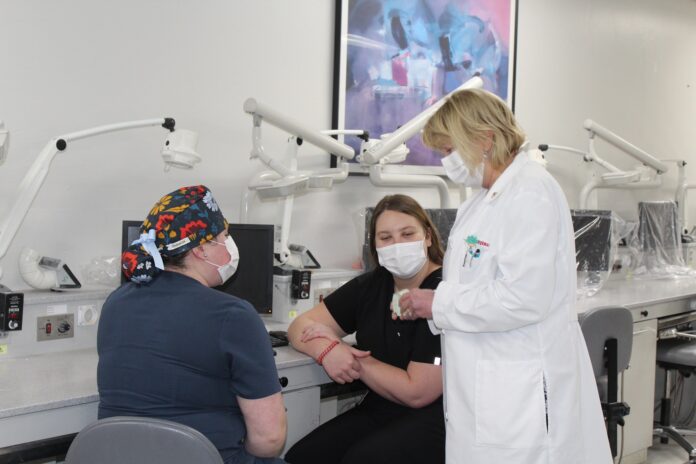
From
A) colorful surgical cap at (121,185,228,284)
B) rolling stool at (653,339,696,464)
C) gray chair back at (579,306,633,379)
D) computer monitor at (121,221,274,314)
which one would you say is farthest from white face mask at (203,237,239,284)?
rolling stool at (653,339,696,464)

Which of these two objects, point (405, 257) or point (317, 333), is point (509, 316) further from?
point (317, 333)

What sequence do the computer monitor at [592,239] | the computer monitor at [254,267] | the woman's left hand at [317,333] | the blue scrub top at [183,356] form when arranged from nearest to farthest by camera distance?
the blue scrub top at [183,356], the woman's left hand at [317,333], the computer monitor at [254,267], the computer monitor at [592,239]

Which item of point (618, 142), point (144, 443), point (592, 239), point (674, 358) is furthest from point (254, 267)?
point (618, 142)

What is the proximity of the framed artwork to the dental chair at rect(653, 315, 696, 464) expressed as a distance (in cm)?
140

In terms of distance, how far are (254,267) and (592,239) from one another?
6.08 feet

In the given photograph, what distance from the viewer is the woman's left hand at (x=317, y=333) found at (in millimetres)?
2205

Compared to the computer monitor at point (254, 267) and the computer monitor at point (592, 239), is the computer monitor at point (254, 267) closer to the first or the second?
the computer monitor at point (254, 267)

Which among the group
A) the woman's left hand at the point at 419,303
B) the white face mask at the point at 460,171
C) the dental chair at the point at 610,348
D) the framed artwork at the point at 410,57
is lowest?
the dental chair at the point at 610,348

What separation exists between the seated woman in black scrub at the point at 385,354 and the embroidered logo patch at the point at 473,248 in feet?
1.03

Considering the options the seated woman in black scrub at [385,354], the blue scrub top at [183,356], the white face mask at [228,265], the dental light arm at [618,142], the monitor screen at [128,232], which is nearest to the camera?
the blue scrub top at [183,356]

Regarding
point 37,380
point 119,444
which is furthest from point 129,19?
point 119,444

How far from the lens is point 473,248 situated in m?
1.74

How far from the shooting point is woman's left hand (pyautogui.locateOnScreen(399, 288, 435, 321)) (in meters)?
1.81

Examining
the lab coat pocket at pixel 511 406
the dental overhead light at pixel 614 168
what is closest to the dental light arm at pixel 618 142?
the dental overhead light at pixel 614 168
